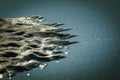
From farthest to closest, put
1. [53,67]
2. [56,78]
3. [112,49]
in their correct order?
[112,49] < [53,67] < [56,78]

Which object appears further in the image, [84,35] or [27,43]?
[84,35]

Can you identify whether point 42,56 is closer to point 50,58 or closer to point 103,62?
point 50,58

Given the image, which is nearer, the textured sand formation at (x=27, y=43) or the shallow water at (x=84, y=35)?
the shallow water at (x=84, y=35)

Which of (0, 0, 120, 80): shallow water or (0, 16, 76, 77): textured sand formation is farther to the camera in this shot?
(0, 16, 76, 77): textured sand formation

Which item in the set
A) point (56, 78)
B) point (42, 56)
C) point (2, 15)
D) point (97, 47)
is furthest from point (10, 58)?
point (2, 15)
